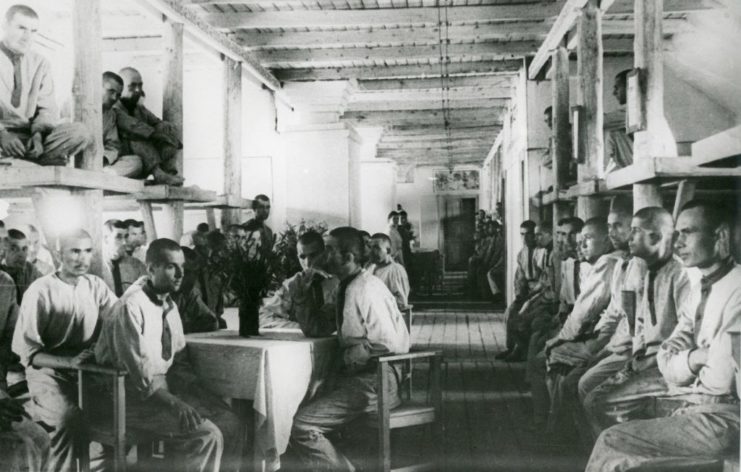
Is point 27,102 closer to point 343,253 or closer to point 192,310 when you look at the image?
point 192,310

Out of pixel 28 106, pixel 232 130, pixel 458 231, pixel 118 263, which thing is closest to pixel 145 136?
pixel 118 263

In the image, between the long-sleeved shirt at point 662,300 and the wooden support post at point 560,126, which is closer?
the long-sleeved shirt at point 662,300

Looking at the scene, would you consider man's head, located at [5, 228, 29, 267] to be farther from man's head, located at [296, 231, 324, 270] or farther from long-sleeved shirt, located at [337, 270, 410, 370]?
long-sleeved shirt, located at [337, 270, 410, 370]

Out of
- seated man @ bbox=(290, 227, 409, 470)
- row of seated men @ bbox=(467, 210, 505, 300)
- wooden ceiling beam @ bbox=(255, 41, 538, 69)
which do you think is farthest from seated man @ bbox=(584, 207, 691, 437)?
row of seated men @ bbox=(467, 210, 505, 300)

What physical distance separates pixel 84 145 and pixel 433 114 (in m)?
10.5

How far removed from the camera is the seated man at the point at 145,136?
642 centimetres

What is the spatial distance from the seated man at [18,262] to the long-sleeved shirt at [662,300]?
12.9 feet

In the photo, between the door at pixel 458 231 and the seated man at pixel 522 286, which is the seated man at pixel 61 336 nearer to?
the seated man at pixel 522 286

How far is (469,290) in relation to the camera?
15.1 meters

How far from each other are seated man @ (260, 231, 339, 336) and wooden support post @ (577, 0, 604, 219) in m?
2.77

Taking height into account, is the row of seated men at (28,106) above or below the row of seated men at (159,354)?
above

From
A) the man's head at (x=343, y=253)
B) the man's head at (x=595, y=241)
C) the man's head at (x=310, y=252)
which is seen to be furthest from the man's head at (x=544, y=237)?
the man's head at (x=343, y=253)

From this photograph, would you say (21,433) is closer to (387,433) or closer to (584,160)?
(387,433)

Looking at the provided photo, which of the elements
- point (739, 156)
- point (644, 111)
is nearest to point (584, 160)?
point (644, 111)
